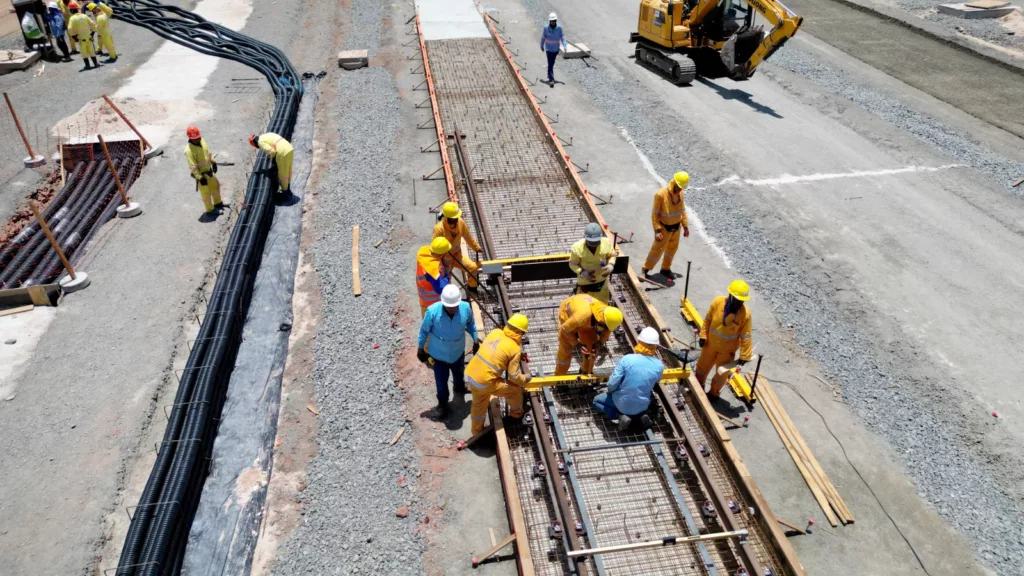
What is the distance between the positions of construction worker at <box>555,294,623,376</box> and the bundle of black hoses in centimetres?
422

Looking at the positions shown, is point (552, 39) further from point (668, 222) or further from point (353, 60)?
point (668, 222)

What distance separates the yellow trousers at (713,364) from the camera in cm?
759

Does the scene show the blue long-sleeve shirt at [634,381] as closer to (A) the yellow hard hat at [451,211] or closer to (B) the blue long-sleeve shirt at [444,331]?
(B) the blue long-sleeve shirt at [444,331]

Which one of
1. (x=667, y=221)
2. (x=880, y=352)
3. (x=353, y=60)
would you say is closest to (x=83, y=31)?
(x=353, y=60)

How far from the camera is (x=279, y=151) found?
39.4ft

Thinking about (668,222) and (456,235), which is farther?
(668,222)

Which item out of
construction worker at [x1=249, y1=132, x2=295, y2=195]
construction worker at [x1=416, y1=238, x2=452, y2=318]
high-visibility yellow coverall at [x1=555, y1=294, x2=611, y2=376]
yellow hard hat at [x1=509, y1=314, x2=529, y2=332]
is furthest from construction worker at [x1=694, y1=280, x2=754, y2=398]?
construction worker at [x1=249, y1=132, x2=295, y2=195]

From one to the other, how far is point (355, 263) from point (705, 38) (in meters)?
12.2

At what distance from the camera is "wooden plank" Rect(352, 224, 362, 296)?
973cm

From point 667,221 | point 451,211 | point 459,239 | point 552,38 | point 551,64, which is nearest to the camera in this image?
point 451,211

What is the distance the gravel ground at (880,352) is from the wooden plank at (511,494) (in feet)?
14.6

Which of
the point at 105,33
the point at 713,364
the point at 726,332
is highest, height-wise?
the point at 105,33

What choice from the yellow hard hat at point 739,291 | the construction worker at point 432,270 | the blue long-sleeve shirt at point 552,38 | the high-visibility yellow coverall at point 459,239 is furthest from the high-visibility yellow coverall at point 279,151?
the yellow hard hat at point 739,291

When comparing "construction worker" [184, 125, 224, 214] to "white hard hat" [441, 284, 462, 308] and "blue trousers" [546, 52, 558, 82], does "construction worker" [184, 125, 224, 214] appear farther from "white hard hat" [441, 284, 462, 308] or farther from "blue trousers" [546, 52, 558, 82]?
"blue trousers" [546, 52, 558, 82]
